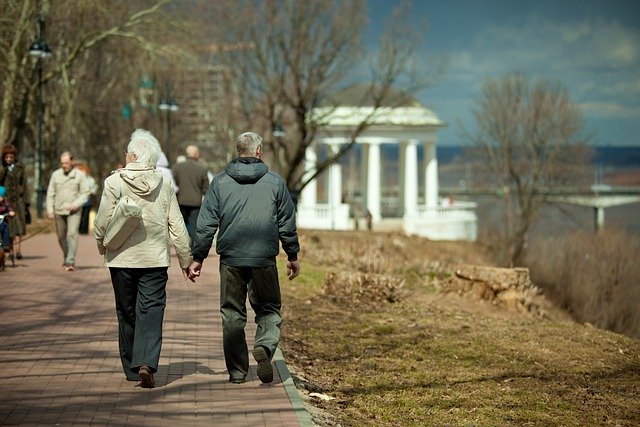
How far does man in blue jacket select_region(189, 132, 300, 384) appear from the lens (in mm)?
9586

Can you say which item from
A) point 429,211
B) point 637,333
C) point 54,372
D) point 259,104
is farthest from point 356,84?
point 54,372

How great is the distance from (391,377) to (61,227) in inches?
322

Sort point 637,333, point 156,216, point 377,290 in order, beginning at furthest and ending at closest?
point 637,333, point 377,290, point 156,216

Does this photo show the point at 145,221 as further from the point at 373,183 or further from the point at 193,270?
the point at 373,183

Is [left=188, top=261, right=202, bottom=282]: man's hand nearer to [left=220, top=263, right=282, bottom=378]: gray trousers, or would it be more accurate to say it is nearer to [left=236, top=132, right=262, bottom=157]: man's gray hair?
[left=220, top=263, right=282, bottom=378]: gray trousers

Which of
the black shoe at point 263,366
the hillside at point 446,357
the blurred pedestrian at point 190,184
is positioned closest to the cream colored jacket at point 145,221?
the black shoe at point 263,366

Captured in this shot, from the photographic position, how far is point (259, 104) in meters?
46.6

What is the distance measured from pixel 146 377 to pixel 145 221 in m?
1.15

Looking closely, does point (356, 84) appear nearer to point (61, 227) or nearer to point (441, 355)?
point (61, 227)

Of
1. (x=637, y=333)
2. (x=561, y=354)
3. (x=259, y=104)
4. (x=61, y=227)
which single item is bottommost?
(x=637, y=333)

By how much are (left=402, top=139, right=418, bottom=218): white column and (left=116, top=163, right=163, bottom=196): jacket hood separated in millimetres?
57383

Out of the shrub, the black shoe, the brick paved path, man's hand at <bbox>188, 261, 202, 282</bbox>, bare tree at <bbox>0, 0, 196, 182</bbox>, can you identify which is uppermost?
bare tree at <bbox>0, 0, 196, 182</bbox>

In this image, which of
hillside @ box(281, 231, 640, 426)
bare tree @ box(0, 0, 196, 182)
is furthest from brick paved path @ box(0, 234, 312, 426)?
bare tree @ box(0, 0, 196, 182)

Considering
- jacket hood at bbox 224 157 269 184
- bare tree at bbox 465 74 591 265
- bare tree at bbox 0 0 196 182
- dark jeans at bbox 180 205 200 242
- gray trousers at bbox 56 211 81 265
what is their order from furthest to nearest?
bare tree at bbox 465 74 591 265 → bare tree at bbox 0 0 196 182 → dark jeans at bbox 180 205 200 242 → gray trousers at bbox 56 211 81 265 → jacket hood at bbox 224 157 269 184
